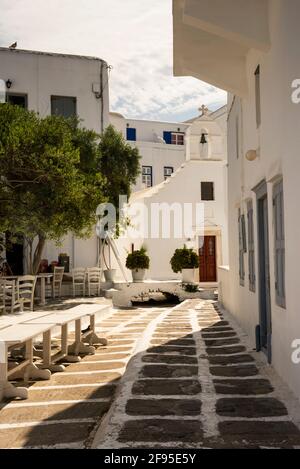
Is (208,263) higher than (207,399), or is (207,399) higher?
(208,263)

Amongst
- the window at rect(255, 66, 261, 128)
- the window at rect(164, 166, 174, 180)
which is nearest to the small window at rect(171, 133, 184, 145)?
the window at rect(164, 166, 174, 180)

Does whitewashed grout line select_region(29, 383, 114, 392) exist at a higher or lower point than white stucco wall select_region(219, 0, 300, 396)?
lower

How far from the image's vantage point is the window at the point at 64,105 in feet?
61.9

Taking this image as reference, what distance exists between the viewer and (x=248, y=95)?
27.0 feet

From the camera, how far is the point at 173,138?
114 feet

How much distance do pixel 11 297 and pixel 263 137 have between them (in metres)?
5.94

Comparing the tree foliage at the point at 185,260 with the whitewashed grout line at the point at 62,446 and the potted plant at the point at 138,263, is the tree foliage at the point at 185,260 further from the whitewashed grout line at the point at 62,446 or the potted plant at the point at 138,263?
the whitewashed grout line at the point at 62,446

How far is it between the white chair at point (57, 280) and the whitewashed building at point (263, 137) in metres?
7.36

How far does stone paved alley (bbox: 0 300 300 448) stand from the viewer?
3.90 m

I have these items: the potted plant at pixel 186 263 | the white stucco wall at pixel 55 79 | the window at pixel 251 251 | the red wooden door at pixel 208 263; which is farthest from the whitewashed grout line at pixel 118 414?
the red wooden door at pixel 208 263

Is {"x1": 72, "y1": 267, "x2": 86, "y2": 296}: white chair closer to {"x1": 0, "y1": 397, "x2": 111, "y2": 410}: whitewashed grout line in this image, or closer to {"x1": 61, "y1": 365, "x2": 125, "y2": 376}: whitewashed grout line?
{"x1": 61, "y1": 365, "x2": 125, "y2": 376}: whitewashed grout line

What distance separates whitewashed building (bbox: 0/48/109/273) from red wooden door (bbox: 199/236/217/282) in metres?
5.44

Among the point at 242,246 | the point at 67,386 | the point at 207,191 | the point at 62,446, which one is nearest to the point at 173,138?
the point at 207,191

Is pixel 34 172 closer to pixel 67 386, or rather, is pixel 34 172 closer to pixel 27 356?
pixel 27 356
